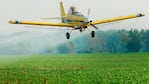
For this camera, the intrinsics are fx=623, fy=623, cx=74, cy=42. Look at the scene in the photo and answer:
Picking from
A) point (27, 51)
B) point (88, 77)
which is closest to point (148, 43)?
point (27, 51)

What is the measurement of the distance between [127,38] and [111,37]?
429cm

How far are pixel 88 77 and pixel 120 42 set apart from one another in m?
102

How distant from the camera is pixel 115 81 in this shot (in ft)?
150

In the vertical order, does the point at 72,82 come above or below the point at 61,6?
below

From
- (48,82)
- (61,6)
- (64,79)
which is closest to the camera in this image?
(48,82)

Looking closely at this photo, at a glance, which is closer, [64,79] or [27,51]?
[64,79]

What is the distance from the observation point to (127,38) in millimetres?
147375

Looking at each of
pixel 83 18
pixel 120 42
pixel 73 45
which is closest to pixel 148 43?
pixel 120 42

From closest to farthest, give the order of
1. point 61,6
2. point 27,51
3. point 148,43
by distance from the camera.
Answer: point 61,6 < point 27,51 < point 148,43

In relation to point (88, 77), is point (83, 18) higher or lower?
higher

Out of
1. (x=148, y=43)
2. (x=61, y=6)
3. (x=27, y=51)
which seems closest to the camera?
(x=61, y=6)

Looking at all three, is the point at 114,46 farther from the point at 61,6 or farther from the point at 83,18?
the point at 83,18

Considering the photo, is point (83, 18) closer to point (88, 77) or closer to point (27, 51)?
point (88, 77)

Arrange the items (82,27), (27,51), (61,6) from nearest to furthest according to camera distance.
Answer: (82,27) < (61,6) < (27,51)
